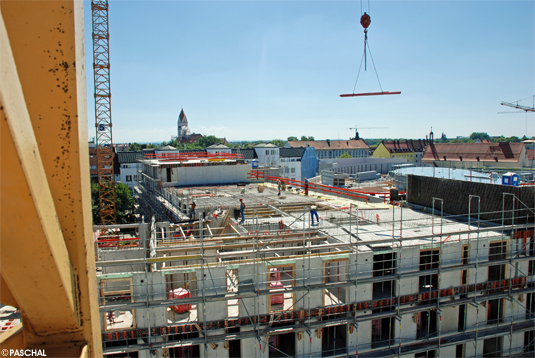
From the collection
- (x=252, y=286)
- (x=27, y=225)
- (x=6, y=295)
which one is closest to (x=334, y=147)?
(x=252, y=286)

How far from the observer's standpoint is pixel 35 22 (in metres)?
3.21

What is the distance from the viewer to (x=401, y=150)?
439 ft

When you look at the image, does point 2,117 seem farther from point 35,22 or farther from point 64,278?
point 64,278

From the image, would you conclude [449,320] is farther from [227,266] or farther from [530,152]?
[530,152]

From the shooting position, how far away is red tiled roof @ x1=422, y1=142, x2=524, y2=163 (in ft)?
285

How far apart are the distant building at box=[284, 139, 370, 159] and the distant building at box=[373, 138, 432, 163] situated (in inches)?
343

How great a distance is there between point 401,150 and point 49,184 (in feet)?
458

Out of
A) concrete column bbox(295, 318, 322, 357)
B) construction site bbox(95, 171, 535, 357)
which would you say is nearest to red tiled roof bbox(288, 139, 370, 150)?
construction site bbox(95, 171, 535, 357)

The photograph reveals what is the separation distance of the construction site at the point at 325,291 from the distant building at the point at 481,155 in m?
68.5

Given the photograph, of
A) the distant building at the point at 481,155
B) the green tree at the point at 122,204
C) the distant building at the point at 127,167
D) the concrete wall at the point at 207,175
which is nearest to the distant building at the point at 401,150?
the distant building at the point at 481,155

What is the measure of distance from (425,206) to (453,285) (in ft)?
24.9

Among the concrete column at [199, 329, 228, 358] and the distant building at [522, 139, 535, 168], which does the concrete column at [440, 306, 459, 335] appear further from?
the distant building at [522, 139, 535, 168]

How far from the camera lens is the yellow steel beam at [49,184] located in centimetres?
290

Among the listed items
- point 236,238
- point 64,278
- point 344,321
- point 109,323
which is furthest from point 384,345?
point 64,278
